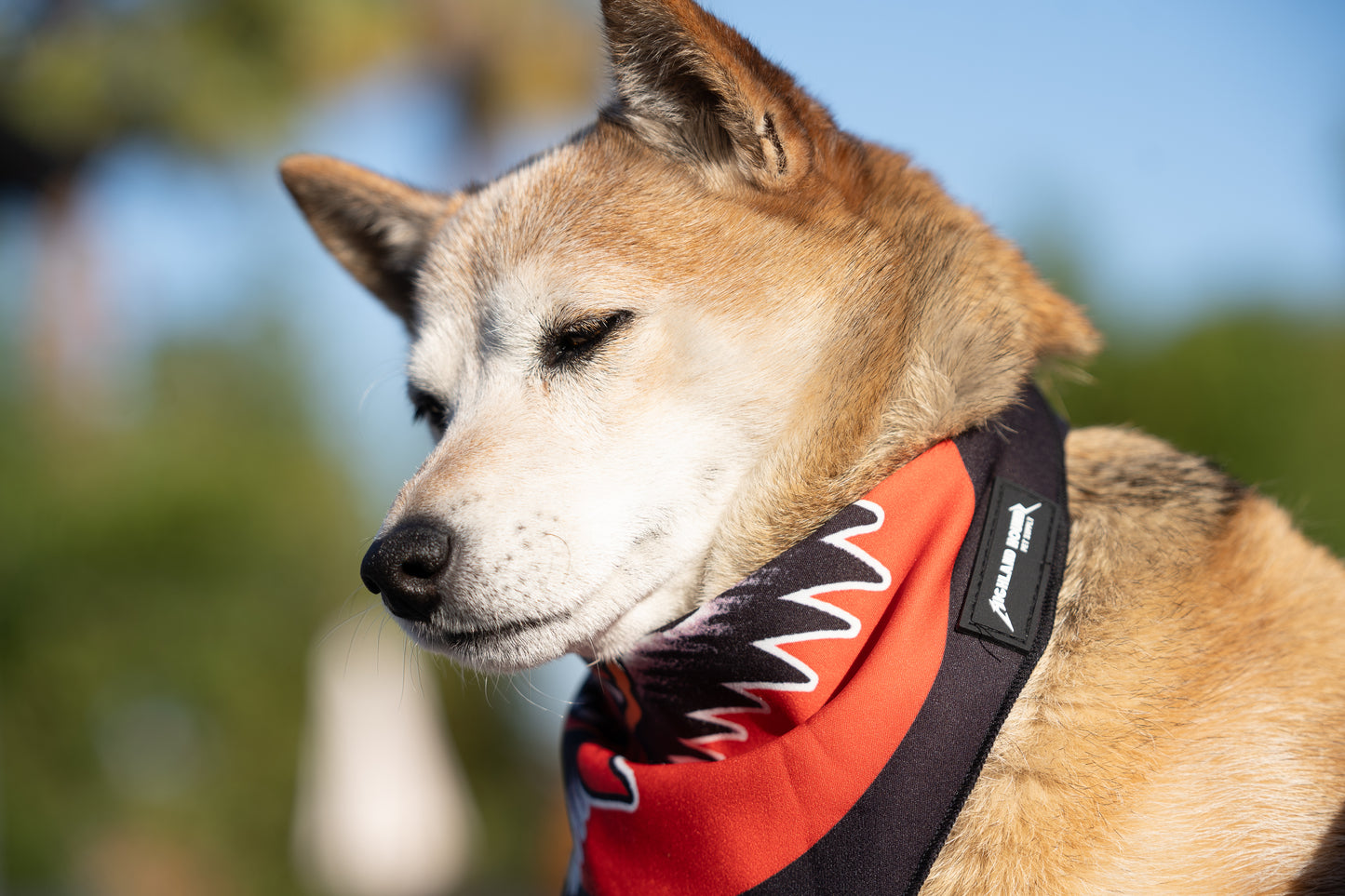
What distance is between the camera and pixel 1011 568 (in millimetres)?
2002

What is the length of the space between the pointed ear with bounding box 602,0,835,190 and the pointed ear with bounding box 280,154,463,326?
96 centimetres

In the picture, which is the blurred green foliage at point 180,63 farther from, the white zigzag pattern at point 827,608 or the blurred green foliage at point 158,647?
the white zigzag pattern at point 827,608

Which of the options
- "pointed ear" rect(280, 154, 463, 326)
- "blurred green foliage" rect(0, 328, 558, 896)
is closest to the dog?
"pointed ear" rect(280, 154, 463, 326)

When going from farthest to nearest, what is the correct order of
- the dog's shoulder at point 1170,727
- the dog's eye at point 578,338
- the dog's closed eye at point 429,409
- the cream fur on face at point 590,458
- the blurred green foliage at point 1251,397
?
the blurred green foliage at point 1251,397
the dog's closed eye at point 429,409
the dog's eye at point 578,338
the cream fur on face at point 590,458
the dog's shoulder at point 1170,727

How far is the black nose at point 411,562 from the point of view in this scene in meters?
2.05

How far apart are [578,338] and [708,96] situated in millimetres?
705

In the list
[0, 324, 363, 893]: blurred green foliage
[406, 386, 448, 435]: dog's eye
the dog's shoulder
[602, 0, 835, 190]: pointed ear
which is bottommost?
[0, 324, 363, 893]: blurred green foliage

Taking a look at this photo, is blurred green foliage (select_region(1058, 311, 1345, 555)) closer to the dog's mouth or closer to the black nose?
the dog's mouth

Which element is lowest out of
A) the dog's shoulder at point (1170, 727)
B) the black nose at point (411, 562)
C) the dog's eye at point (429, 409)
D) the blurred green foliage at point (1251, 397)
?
the black nose at point (411, 562)

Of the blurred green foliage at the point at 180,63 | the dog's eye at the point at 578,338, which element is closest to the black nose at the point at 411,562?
the dog's eye at the point at 578,338

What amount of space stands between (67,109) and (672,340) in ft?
43.5

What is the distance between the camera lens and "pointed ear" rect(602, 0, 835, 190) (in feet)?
7.18

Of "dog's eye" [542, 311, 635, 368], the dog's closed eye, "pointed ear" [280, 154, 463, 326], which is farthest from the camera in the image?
"pointed ear" [280, 154, 463, 326]

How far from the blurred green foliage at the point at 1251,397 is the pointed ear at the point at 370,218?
5.01 metres
